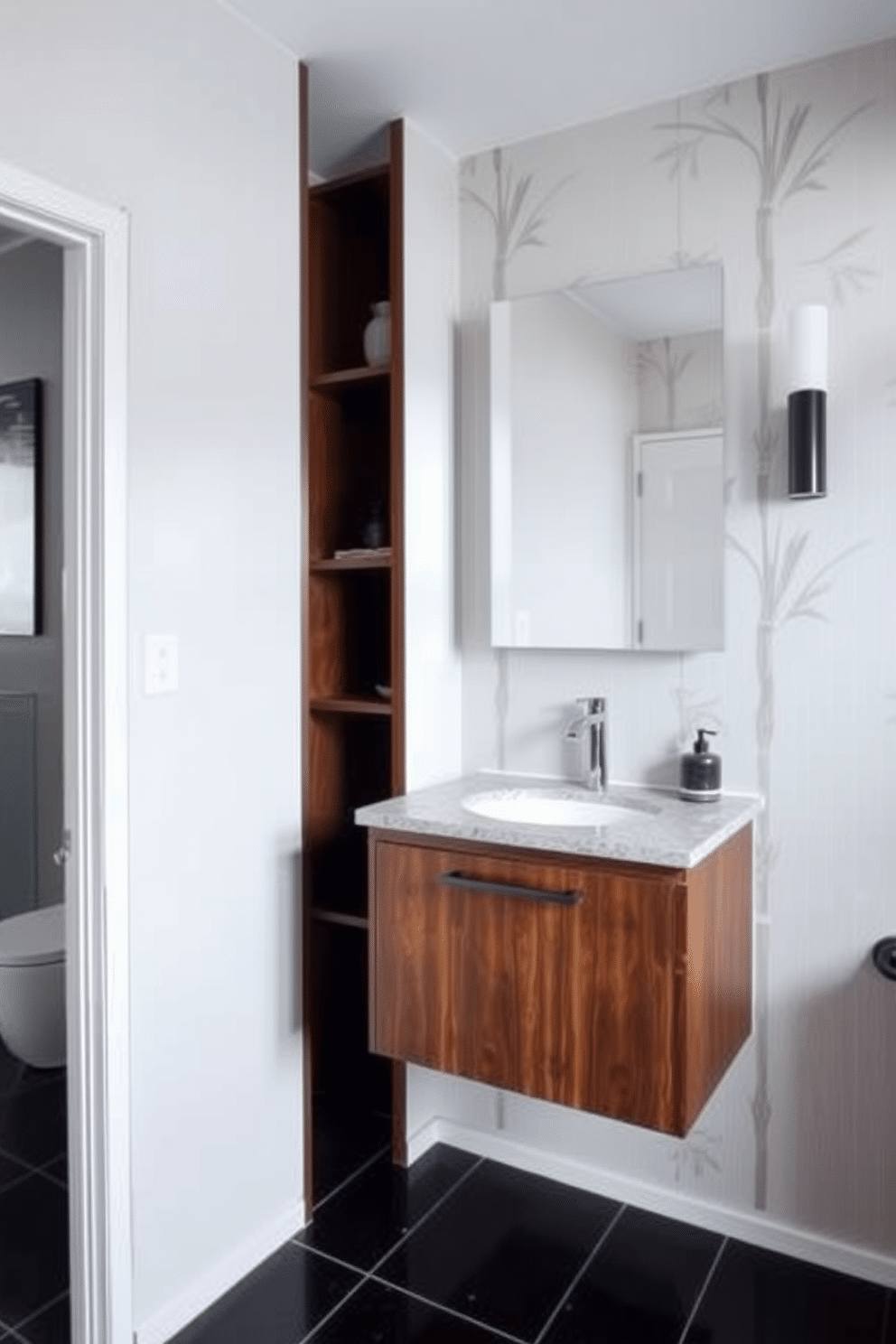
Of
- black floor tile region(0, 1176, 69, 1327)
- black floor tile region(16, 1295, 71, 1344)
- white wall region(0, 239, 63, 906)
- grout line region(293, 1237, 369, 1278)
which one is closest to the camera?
black floor tile region(16, 1295, 71, 1344)

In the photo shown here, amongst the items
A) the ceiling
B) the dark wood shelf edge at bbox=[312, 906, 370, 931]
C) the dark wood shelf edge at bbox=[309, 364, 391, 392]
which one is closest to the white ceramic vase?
the dark wood shelf edge at bbox=[309, 364, 391, 392]

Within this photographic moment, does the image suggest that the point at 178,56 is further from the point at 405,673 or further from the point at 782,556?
the point at 782,556

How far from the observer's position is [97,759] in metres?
1.58

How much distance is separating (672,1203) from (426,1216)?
0.55 metres

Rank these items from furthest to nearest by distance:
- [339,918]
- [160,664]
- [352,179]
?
[352,179], [339,918], [160,664]

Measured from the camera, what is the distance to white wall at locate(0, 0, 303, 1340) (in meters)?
1.61

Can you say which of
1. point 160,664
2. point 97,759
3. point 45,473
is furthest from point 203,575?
point 45,473

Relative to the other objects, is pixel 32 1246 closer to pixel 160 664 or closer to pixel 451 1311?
pixel 451 1311

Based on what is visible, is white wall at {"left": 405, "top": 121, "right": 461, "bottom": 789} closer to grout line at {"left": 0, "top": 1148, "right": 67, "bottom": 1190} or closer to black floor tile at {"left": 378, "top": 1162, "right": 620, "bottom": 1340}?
black floor tile at {"left": 378, "top": 1162, "right": 620, "bottom": 1340}

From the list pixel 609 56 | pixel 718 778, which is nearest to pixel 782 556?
pixel 718 778

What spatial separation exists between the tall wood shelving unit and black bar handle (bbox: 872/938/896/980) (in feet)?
3.51

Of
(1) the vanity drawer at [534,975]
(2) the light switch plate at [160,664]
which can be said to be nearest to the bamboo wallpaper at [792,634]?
(1) the vanity drawer at [534,975]

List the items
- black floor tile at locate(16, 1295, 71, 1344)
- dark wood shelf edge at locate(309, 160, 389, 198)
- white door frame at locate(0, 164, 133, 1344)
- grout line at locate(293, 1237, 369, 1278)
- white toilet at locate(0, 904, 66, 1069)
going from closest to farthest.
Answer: white door frame at locate(0, 164, 133, 1344)
black floor tile at locate(16, 1295, 71, 1344)
grout line at locate(293, 1237, 369, 1278)
dark wood shelf edge at locate(309, 160, 389, 198)
white toilet at locate(0, 904, 66, 1069)

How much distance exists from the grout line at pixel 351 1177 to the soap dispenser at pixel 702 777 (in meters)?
1.19
